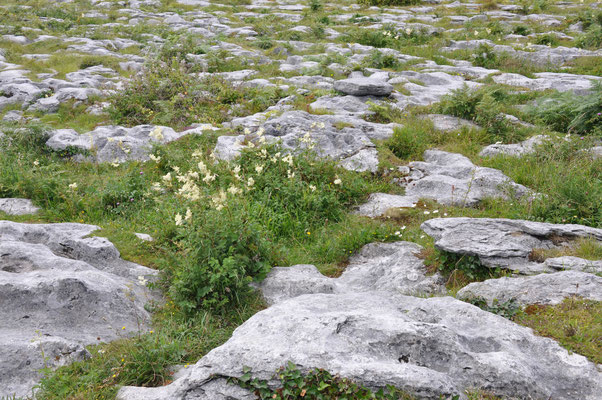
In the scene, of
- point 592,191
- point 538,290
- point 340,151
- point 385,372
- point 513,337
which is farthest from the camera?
point 340,151

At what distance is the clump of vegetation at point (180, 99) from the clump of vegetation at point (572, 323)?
384 inches

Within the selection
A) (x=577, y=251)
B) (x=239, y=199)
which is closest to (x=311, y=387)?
(x=577, y=251)

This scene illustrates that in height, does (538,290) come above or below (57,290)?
above

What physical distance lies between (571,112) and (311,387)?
1009 cm

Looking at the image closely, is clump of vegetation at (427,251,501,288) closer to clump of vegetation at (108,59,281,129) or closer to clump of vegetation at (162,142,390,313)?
clump of vegetation at (162,142,390,313)

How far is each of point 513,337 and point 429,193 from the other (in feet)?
15.3

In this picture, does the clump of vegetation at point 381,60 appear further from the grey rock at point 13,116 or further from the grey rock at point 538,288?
the grey rock at point 538,288

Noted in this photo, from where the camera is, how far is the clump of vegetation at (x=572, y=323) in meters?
3.91

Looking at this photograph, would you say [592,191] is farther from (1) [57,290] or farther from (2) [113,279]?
(1) [57,290]

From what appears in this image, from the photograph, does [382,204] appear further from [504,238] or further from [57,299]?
[57,299]

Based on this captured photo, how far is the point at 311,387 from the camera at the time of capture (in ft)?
11.5

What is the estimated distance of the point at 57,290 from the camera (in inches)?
201

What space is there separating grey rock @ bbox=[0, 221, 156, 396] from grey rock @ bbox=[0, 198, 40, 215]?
1628mm

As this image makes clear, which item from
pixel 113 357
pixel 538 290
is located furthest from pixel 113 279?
pixel 538 290
